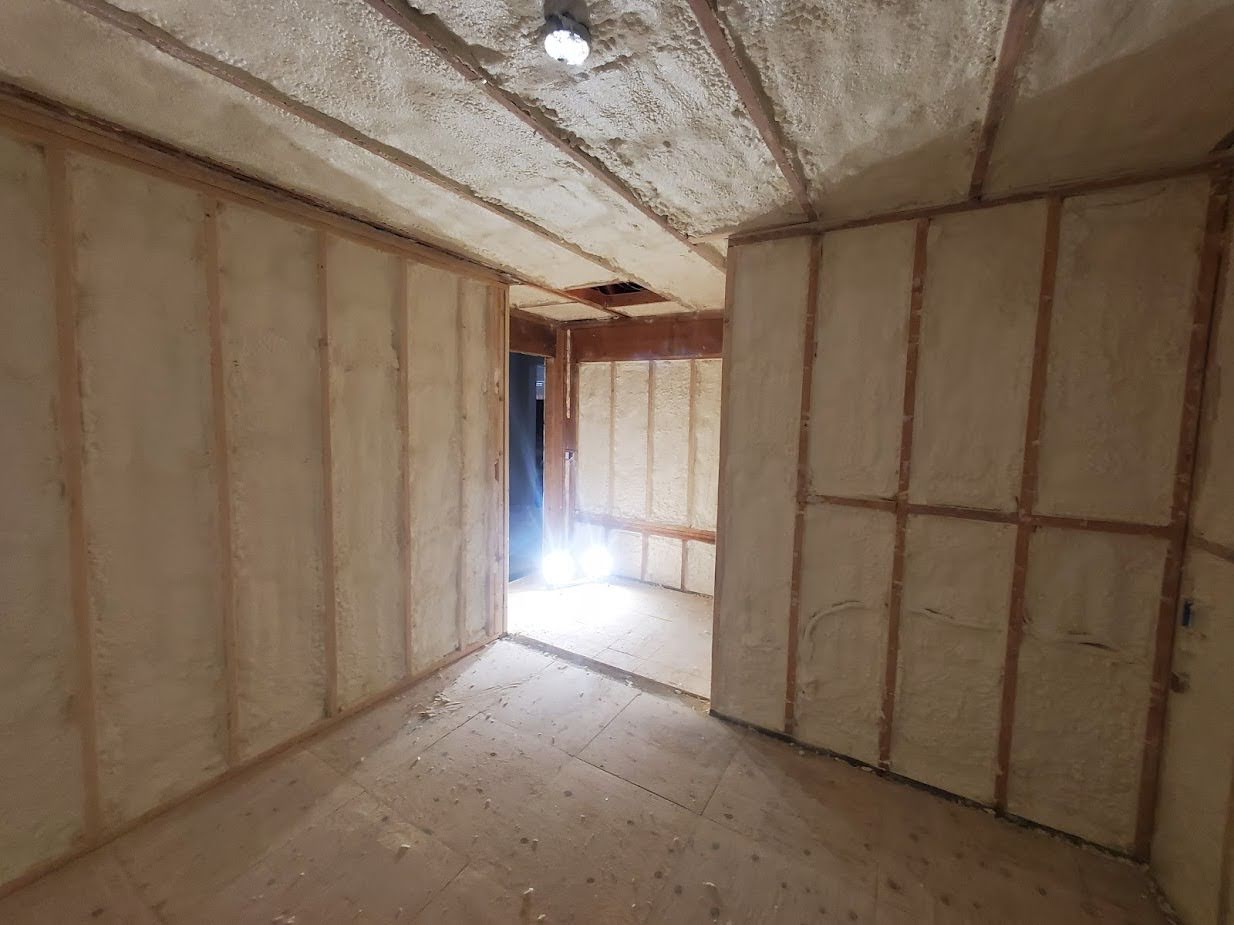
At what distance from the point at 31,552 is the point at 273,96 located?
1582mm

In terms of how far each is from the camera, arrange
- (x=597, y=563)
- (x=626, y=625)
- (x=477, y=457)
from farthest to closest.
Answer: (x=597, y=563) → (x=626, y=625) → (x=477, y=457)

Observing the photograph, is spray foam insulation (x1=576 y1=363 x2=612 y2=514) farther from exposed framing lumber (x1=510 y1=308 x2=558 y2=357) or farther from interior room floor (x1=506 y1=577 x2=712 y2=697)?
interior room floor (x1=506 y1=577 x2=712 y2=697)

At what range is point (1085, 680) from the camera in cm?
181

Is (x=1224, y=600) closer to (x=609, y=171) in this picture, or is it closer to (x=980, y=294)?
(x=980, y=294)

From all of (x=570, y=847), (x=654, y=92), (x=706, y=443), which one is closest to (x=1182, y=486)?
(x=654, y=92)

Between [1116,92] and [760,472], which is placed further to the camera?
[760,472]

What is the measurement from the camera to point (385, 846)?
1737 millimetres

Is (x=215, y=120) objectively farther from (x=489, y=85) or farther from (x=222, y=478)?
(x=222, y=478)

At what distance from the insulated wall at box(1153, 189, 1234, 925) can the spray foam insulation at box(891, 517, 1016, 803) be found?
1.53ft

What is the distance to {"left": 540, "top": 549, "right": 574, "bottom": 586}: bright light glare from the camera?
4.94 m

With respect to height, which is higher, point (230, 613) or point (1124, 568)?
point (1124, 568)

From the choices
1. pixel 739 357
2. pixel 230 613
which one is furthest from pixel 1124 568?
pixel 230 613

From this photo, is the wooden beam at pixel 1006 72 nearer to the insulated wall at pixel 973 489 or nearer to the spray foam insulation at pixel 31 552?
the insulated wall at pixel 973 489

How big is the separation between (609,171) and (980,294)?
4.94 ft
